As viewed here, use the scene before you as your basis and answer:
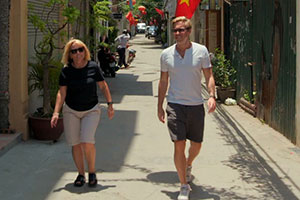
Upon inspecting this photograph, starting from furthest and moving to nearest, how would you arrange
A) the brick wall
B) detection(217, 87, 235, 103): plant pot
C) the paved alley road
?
detection(217, 87, 235, 103): plant pot < the brick wall < the paved alley road

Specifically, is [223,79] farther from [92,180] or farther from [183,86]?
[183,86]

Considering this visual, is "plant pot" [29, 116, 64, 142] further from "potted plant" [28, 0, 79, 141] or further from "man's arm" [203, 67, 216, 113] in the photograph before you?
"man's arm" [203, 67, 216, 113]

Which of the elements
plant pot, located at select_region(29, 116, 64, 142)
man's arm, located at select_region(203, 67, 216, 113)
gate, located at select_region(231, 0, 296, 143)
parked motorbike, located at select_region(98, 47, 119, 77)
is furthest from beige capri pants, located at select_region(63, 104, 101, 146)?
parked motorbike, located at select_region(98, 47, 119, 77)

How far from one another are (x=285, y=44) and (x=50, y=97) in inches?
159

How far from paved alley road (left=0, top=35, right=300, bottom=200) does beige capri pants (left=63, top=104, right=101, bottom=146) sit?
1.89 ft

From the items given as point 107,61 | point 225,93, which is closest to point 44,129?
point 225,93

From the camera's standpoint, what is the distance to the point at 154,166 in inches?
284

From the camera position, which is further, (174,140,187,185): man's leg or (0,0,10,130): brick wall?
(0,0,10,130): brick wall

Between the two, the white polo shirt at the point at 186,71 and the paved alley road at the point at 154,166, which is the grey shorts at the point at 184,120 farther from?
the paved alley road at the point at 154,166

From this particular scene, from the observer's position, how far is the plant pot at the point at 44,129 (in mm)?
8594

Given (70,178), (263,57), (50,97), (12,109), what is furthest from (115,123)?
(70,178)

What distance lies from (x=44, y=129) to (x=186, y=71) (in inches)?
147

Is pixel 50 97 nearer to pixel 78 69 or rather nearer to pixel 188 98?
pixel 78 69

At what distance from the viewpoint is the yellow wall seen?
848cm
